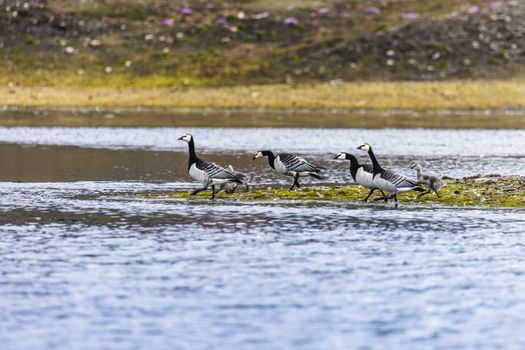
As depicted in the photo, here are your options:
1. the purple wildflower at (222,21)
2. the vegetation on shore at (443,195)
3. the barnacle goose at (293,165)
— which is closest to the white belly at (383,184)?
the vegetation on shore at (443,195)

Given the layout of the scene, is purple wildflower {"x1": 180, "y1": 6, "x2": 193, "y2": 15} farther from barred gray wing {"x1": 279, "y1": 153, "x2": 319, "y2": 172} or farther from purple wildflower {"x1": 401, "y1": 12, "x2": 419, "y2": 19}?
barred gray wing {"x1": 279, "y1": 153, "x2": 319, "y2": 172}

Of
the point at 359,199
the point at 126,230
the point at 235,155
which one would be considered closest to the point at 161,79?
the point at 235,155

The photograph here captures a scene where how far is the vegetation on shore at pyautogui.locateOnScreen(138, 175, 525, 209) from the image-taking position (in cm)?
3138

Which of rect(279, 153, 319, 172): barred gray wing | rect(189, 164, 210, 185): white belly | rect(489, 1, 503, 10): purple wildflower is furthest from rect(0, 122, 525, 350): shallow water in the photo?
rect(489, 1, 503, 10): purple wildflower

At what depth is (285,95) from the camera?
260ft

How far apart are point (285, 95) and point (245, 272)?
58127 millimetres

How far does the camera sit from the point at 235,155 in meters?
49.0

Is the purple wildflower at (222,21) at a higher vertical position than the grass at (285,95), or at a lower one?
higher

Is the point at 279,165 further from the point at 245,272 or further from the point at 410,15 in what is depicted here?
the point at 410,15

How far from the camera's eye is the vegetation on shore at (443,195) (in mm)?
31375

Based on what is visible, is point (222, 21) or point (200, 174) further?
point (222, 21)

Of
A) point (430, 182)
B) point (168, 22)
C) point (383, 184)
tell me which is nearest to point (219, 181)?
point (383, 184)

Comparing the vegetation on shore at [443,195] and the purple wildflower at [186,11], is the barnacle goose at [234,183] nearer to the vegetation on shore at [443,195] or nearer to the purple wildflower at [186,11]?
the vegetation on shore at [443,195]

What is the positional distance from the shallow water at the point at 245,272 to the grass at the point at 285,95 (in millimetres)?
40206
